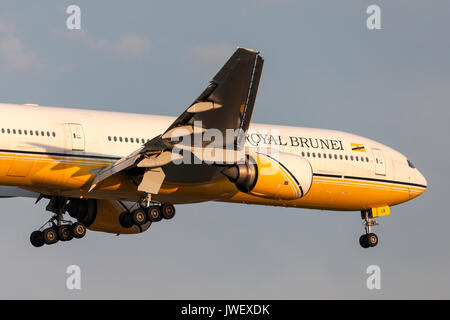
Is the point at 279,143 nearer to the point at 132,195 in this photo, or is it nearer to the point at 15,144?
the point at 132,195

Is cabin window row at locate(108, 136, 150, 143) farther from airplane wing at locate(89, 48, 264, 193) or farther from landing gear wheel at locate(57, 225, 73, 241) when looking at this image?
landing gear wheel at locate(57, 225, 73, 241)

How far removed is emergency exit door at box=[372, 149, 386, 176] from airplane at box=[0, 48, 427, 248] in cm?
5

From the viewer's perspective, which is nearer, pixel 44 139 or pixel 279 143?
pixel 44 139

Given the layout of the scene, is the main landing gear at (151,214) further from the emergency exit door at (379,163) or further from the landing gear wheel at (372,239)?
the landing gear wheel at (372,239)

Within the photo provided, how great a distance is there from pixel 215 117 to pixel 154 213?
4.50 meters

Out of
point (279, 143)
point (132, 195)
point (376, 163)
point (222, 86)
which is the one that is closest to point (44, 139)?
point (132, 195)

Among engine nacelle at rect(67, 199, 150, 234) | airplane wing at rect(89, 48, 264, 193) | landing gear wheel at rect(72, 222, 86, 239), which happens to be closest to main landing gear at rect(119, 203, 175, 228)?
airplane wing at rect(89, 48, 264, 193)

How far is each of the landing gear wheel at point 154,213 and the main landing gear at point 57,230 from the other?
3.27 meters

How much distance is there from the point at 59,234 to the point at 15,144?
508cm

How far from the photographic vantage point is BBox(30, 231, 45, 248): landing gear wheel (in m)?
35.2

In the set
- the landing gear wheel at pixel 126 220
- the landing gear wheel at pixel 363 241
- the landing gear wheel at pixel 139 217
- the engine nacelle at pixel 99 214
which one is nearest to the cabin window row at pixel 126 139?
the landing gear wheel at pixel 139 217

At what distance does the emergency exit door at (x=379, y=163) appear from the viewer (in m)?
38.0

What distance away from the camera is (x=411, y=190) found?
39.1 metres

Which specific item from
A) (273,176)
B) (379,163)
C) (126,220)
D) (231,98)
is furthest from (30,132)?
(379,163)
